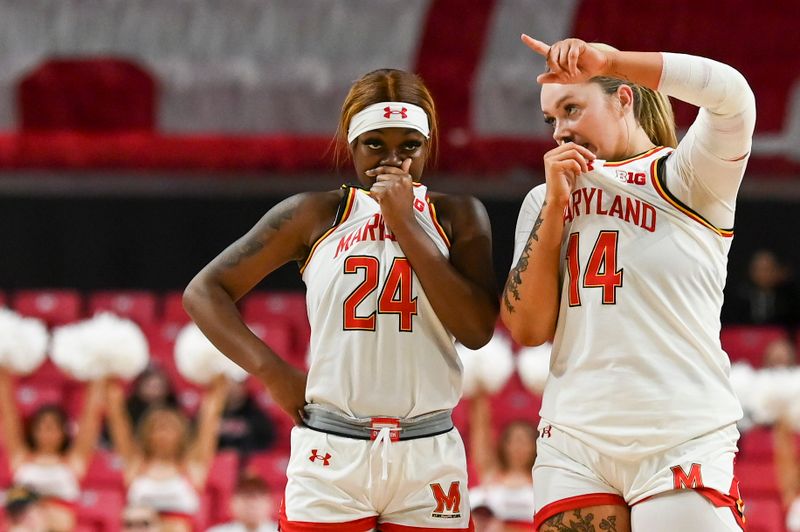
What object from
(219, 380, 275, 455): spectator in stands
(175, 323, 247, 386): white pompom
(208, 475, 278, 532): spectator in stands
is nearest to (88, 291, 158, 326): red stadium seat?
(219, 380, 275, 455): spectator in stands

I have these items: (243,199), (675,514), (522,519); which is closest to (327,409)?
(675,514)

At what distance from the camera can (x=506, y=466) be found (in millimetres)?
6551

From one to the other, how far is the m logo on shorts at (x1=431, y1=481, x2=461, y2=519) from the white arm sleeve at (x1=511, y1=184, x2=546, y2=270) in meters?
0.58

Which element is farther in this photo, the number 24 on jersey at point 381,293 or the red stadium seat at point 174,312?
the red stadium seat at point 174,312

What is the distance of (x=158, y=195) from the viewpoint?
10891 mm

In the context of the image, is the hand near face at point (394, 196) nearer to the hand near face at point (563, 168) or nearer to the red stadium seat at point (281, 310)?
the hand near face at point (563, 168)

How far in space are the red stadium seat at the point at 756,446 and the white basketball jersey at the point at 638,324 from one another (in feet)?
15.1

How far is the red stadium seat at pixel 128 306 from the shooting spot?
9.73 meters

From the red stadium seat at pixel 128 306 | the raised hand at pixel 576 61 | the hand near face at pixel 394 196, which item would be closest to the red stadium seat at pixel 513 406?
the red stadium seat at pixel 128 306

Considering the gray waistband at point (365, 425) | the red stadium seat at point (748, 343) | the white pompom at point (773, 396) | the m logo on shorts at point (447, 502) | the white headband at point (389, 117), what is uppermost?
the red stadium seat at point (748, 343)

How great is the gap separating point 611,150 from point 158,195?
829 centimetres

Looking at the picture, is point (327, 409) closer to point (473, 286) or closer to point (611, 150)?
point (473, 286)

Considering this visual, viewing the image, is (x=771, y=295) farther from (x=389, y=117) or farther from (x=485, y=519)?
(x=389, y=117)

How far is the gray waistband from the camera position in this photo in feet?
9.82
